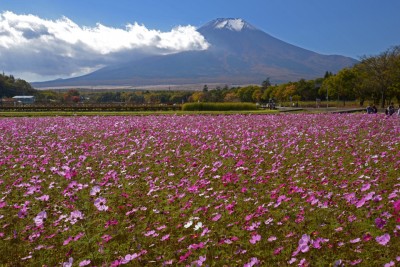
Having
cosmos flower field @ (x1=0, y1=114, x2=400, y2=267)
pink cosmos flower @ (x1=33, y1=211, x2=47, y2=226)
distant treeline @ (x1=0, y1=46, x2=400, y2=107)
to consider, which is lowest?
cosmos flower field @ (x1=0, y1=114, x2=400, y2=267)

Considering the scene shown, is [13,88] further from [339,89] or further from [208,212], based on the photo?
[208,212]

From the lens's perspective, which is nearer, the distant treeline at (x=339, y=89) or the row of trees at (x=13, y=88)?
the distant treeline at (x=339, y=89)

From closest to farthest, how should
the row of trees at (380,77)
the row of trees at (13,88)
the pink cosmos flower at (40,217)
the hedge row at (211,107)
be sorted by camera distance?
1. the pink cosmos flower at (40,217)
2. the hedge row at (211,107)
3. the row of trees at (380,77)
4. the row of trees at (13,88)

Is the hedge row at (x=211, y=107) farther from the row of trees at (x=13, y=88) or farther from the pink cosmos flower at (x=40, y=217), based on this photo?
the row of trees at (x=13, y=88)

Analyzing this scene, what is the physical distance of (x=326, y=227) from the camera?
4086 mm

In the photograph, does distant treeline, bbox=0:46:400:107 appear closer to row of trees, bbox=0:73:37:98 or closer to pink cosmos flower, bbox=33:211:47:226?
row of trees, bbox=0:73:37:98

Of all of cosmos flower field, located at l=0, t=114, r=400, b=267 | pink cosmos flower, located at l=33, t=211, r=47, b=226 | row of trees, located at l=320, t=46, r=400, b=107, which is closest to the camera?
cosmos flower field, located at l=0, t=114, r=400, b=267

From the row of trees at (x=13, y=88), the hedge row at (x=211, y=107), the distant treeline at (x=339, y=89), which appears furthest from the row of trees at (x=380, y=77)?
the row of trees at (x=13, y=88)

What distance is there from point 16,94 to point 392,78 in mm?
100443

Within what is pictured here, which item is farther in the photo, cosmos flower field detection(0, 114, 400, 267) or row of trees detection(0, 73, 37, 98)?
row of trees detection(0, 73, 37, 98)

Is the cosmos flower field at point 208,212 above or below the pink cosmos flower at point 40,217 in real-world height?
below

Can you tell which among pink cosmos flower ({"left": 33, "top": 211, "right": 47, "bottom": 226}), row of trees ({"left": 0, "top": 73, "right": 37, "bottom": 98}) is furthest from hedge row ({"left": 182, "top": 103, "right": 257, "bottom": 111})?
row of trees ({"left": 0, "top": 73, "right": 37, "bottom": 98})

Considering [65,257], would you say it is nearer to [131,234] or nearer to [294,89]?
[131,234]

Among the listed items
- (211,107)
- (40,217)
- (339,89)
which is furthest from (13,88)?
(40,217)
